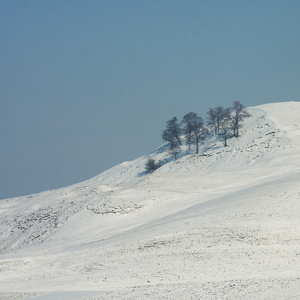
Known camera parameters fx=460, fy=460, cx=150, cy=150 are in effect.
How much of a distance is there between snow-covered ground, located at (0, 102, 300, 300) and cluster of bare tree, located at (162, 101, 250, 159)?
2009cm

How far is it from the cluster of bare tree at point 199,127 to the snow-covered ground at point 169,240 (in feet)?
65.9

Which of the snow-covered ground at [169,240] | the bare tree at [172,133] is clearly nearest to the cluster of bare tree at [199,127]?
the bare tree at [172,133]

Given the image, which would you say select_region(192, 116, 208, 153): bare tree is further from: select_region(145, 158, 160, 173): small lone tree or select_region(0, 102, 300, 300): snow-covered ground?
select_region(0, 102, 300, 300): snow-covered ground

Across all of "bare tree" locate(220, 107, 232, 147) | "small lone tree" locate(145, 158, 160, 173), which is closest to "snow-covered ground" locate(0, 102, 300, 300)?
"small lone tree" locate(145, 158, 160, 173)

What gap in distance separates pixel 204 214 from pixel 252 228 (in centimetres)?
874

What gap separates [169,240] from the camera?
34438 millimetres

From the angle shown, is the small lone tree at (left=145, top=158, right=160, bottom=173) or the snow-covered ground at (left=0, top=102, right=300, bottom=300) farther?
the small lone tree at (left=145, top=158, right=160, bottom=173)

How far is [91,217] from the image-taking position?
167 ft

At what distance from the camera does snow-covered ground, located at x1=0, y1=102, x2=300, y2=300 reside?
982 inches

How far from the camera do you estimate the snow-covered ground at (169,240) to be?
2494 cm

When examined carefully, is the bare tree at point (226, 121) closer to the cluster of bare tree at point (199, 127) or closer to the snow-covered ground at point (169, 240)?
the cluster of bare tree at point (199, 127)

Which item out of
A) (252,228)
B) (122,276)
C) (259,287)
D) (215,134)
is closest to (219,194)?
(252,228)

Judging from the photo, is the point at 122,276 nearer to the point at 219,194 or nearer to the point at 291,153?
the point at 219,194

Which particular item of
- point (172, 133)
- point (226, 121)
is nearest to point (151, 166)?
point (172, 133)
